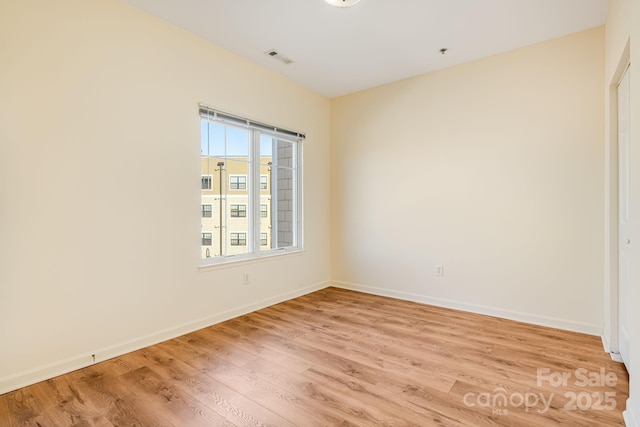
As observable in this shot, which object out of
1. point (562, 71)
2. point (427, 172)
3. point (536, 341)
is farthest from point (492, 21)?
point (536, 341)

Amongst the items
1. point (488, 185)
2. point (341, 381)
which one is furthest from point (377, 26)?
point (341, 381)

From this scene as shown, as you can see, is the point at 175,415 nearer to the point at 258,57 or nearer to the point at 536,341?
the point at 536,341

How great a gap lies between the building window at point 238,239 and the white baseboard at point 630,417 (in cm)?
318

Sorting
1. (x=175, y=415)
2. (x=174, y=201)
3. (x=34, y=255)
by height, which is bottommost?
(x=175, y=415)

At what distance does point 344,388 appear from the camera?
1986mm

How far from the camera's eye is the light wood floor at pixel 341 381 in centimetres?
172

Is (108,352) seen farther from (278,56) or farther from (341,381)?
(278,56)

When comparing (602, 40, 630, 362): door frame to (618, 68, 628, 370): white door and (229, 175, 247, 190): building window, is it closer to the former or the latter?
(618, 68, 628, 370): white door

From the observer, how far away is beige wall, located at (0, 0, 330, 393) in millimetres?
2014

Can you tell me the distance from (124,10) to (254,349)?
291cm

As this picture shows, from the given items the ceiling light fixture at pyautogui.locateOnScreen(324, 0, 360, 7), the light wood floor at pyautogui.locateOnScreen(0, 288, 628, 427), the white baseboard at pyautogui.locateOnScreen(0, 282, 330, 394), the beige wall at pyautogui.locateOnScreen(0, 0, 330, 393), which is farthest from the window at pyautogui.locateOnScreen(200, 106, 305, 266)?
the ceiling light fixture at pyautogui.locateOnScreen(324, 0, 360, 7)

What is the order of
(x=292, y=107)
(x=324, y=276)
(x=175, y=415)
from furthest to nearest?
(x=324, y=276) → (x=292, y=107) → (x=175, y=415)

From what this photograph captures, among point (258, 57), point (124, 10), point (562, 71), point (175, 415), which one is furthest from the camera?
point (258, 57)

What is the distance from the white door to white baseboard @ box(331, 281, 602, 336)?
1.89 feet
